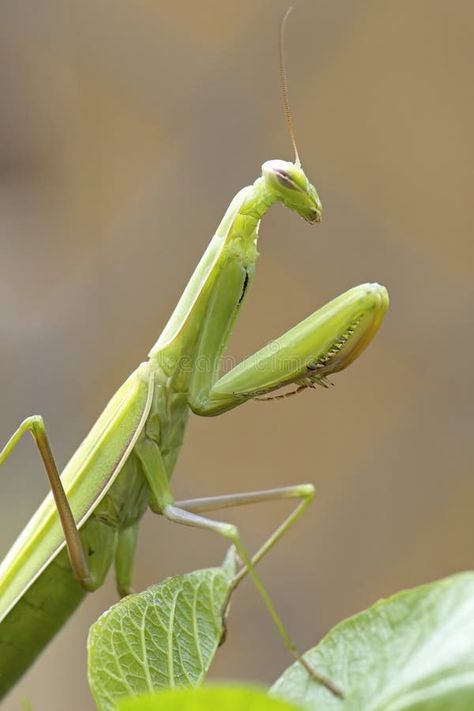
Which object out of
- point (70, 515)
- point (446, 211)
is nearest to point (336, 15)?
point (446, 211)

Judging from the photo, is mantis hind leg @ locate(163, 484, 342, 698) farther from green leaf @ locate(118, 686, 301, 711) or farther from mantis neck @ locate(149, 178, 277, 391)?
green leaf @ locate(118, 686, 301, 711)

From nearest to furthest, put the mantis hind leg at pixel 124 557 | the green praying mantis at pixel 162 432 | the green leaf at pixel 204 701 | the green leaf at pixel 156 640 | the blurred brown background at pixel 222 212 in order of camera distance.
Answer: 1. the green leaf at pixel 204 701
2. the green leaf at pixel 156 640
3. the green praying mantis at pixel 162 432
4. the mantis hind leg at pixel 124 557
5. the blurred brown background at pixel 222 212

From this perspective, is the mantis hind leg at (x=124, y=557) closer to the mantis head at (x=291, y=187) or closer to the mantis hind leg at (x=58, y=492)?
the mantis hind leg at (x=58, y=492)

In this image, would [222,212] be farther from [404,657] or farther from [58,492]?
[404,657]

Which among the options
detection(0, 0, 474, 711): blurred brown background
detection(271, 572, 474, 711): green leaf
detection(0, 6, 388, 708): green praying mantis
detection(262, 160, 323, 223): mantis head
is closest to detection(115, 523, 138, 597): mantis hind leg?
detection(0, 6, 388, 708): green praying mantis

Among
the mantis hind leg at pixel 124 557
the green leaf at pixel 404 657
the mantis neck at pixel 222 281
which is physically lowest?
the mantis hind leg at pixel 124 557

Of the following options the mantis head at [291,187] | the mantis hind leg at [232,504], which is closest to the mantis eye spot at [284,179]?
the mantis head at [291,187]

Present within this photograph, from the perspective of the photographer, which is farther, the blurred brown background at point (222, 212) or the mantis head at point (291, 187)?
the blurred brown background at point (222, 212)

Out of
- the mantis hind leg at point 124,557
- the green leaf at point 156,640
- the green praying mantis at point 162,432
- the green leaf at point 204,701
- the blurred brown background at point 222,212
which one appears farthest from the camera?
the blurred brown background at point 222,212
